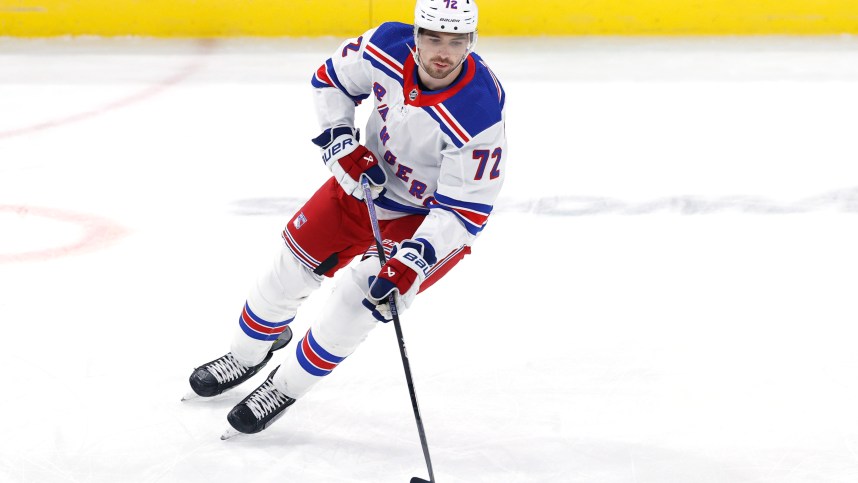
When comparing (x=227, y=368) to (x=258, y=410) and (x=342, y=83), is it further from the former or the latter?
(x=342, y=83)

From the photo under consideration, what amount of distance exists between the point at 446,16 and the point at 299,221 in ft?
2.08

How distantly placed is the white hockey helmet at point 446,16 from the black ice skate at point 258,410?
936 mm

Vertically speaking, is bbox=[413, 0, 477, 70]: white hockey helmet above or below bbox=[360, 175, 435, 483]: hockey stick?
above

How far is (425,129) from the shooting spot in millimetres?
2391

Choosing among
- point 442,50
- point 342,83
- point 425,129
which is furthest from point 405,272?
point 342,83

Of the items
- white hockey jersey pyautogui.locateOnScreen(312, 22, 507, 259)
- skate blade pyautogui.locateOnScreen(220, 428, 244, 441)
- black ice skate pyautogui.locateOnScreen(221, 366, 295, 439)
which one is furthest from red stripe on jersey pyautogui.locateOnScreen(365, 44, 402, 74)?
skate blade pyautogui.locateOnScreen(220, 428, 244, 441)

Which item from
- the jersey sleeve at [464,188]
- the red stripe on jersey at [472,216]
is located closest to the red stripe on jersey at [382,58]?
the jersey sleeve at [464,188]

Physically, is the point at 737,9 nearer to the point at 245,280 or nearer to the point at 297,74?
the point at 297,74

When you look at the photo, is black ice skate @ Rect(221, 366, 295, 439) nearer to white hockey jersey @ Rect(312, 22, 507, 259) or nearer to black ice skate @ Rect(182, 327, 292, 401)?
black ice skate @ Rect(182, 327, 292, 401)

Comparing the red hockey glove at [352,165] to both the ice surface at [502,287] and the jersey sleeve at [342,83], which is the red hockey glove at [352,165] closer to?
the jersey sleeve at [342,83]

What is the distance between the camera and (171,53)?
19.9ft

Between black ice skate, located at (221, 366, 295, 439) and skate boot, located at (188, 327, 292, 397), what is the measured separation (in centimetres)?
15

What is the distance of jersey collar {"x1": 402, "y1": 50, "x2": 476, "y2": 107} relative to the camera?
2.35m

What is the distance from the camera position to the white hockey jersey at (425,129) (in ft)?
7.64
